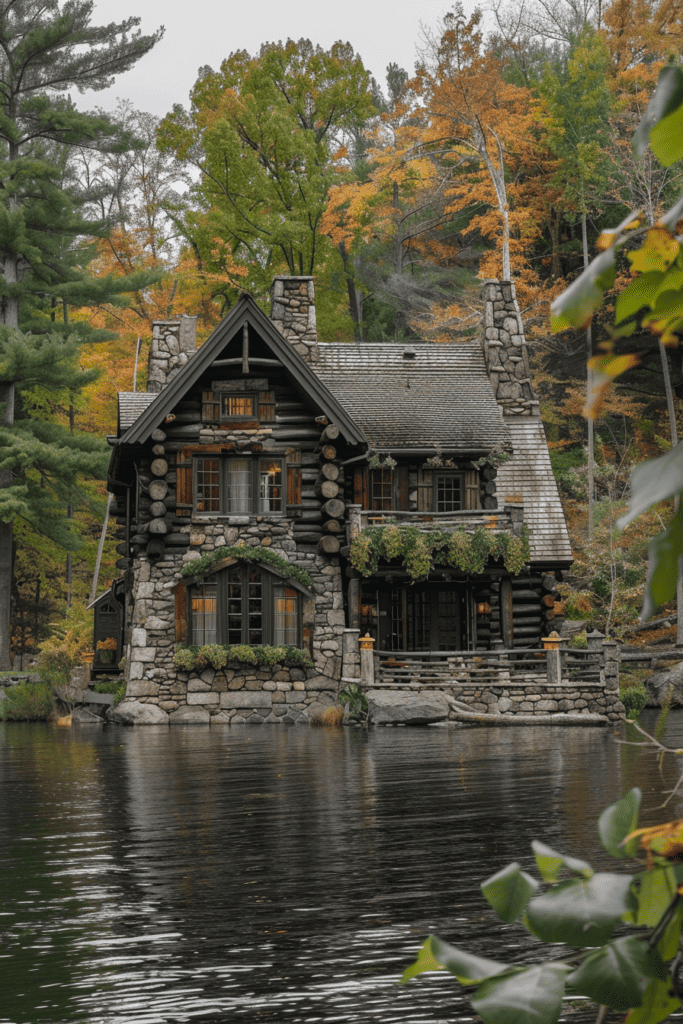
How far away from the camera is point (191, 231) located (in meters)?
39.0

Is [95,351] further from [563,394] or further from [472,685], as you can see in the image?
[472,685]

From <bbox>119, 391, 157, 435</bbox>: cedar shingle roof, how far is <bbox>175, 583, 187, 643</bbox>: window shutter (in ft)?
17.1

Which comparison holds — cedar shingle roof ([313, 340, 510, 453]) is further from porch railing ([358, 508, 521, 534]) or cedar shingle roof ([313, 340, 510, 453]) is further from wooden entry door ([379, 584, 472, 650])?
wooden entry door ([379, 584, 472, 650])

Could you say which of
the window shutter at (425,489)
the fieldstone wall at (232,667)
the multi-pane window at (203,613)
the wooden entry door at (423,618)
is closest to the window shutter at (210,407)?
the fieldstone wall at (232,667)

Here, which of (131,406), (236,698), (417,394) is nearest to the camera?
(236,698)

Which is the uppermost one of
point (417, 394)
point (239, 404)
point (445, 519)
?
point (417, 394)

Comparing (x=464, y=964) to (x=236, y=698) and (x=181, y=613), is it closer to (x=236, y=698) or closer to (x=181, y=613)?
(x=236, y=698)

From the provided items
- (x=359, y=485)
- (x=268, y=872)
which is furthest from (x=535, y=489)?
(x=268, y=872)

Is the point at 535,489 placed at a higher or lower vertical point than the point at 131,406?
lower

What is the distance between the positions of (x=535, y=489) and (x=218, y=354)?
8976 mm

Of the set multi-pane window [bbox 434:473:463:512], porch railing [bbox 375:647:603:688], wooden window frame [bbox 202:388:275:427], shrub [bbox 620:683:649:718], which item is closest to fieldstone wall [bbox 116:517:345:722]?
porch railing [bbox 375:647:603:688]

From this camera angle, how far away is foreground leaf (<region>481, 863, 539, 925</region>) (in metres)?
1.43

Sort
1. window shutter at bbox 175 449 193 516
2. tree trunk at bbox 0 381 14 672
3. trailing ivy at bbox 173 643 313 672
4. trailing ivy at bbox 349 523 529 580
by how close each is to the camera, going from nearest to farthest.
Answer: trailing ivy at bbox 173 643 313 672 < trailing ivy at bbox 349 523 529 580 < window shutter at bbox 175 449 193 516 < tree trunk at bbox 0 381 14 672

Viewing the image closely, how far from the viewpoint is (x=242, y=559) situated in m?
26.4
